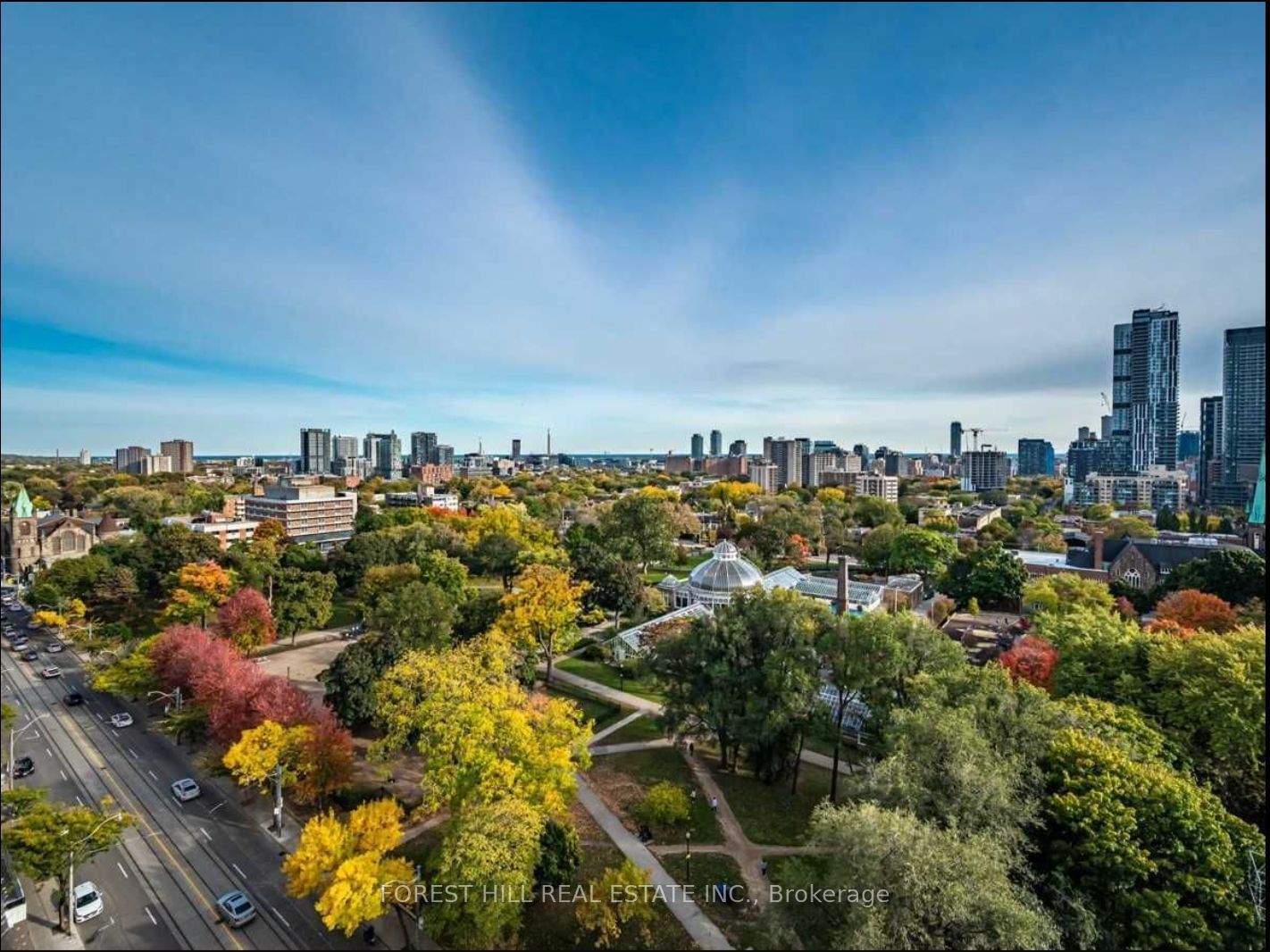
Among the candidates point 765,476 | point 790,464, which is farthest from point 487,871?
point 790,464

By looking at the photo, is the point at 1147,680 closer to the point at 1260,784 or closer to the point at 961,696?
the point at 1260,784

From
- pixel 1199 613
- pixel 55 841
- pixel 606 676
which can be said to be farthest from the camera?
pixel 606 676

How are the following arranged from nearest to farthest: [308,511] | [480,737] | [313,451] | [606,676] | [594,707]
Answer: [480,737] → [594,707] → [606,676] → [308,511] → [313,451]

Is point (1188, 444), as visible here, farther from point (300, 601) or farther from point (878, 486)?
point (300, 601)

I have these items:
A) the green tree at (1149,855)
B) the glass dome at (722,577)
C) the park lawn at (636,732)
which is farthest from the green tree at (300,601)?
the green tree at (1149,855)

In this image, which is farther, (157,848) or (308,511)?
(308,511)

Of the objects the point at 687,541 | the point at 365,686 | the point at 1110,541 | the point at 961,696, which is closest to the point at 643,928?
the point at 961,696
